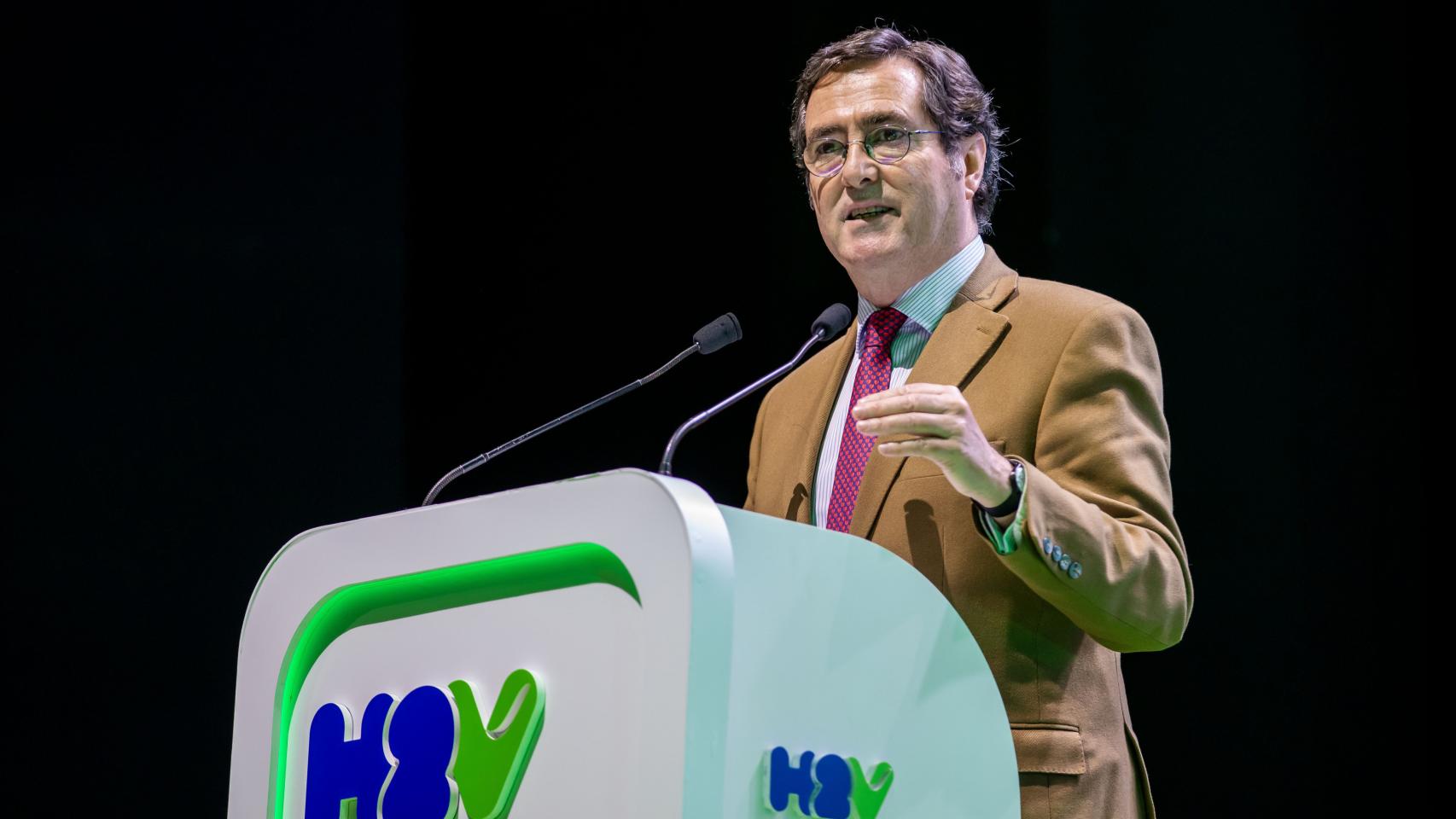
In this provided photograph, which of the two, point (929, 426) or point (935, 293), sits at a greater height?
point (935, 293)

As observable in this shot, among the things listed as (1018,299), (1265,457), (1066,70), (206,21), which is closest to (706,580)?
(1018,299)

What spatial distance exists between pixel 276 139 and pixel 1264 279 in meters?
2.12

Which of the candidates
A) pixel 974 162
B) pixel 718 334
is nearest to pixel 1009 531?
pixel 718 334

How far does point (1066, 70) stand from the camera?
3.10 m

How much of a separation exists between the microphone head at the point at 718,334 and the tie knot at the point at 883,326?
221mm

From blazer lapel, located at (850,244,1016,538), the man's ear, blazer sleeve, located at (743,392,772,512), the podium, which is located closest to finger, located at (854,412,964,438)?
the podium

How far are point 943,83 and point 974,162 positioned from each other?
0.13 meters

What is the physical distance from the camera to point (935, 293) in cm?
203

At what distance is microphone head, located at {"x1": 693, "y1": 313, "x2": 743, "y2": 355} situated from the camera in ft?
6.22

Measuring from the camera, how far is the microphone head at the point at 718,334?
6.22 feet

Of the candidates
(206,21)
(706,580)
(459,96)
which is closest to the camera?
(706,580)

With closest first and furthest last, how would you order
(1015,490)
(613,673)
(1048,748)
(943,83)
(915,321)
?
(613,673) < (1015,490) < (1048,748) < (915,321) < (943,83)

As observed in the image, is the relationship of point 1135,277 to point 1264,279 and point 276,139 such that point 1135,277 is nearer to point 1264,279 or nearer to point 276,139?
point 1264,279

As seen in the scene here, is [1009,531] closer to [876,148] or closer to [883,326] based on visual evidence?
[883,326]
